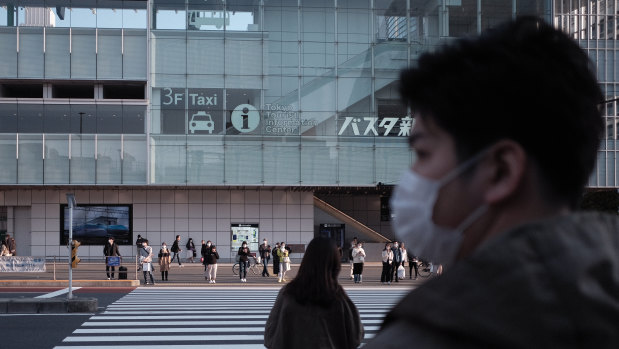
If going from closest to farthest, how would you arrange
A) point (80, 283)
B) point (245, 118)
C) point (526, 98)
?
point (526, 98), point (80, 283), point (245, 118)

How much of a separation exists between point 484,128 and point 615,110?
154ft

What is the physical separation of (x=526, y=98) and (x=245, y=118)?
1612 inches

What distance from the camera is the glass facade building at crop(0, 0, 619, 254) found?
4131cm

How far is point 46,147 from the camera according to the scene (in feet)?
136

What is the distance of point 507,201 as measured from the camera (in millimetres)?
1332

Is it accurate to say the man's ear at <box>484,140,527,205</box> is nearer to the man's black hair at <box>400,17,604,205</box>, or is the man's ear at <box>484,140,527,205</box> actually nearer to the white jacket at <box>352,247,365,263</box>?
the man's black hair at <box>400,17,604,205</box>

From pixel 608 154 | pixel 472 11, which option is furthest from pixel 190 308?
pixel 608 154

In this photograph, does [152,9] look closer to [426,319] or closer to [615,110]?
[615,110]

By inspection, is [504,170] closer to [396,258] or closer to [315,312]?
[315,312]

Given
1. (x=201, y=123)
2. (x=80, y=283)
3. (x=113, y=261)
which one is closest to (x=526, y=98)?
(x=80, y=283)

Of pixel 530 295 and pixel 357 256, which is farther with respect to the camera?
pixel 357 256

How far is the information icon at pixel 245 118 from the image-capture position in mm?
41844

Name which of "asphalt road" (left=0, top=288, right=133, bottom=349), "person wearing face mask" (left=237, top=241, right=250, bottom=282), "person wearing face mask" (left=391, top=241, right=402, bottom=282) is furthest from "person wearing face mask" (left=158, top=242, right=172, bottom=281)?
"asphalt road" (left=0, top=288, right=133, bottom=349)

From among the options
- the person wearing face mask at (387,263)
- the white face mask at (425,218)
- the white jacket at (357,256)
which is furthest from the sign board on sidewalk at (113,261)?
the white face mask at (425,218)
